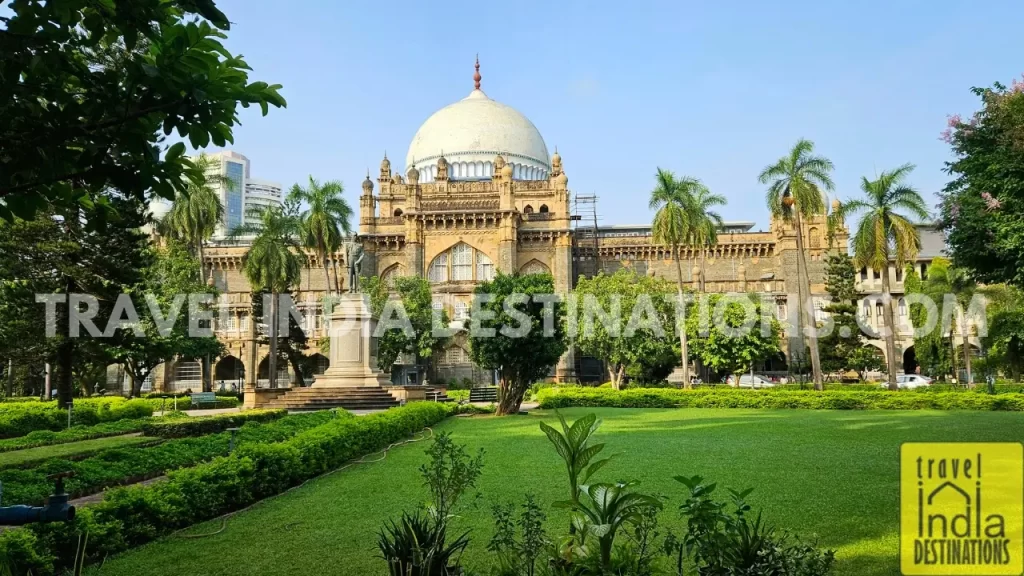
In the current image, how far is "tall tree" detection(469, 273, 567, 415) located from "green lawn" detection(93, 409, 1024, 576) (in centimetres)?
472

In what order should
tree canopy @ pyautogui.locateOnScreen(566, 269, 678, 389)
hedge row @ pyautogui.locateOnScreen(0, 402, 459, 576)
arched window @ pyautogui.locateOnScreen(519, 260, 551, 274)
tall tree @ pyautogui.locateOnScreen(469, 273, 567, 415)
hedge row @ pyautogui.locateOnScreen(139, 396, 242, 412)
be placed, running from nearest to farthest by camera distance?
1. hedge row @ pyautogui.locateOnScreen(0, 402, 459, 576)
2. tall tree @ pyautogui.locateOnScreen(469, 273, 567, 415)
3. hedge row @ pyautogui.locateOnScreen(139, 396, 242, 412)
4. tree canopy @ pyautogui.locateOnScreen(566, 269, 678, 389)
5. arched window @ pyautogui.locateOnScreen(519, 260, 551, 274)

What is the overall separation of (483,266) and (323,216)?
1373cm

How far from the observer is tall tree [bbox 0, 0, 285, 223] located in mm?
3570

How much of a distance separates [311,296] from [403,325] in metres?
16.6

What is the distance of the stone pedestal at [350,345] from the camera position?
88.7ft

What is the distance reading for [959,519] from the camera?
6.45 meters

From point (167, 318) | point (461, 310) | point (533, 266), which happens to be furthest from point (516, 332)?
point (533, 266)

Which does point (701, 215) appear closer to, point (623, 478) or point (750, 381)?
point (750, 381)

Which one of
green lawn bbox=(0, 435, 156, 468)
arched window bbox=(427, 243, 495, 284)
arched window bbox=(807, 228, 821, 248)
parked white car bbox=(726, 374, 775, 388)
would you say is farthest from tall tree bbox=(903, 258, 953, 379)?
green lawn bbox=(0, 435, 156, 468)

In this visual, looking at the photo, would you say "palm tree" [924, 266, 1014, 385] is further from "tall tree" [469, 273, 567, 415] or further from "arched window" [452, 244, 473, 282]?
"arched window" [452, 244, 473, 282]

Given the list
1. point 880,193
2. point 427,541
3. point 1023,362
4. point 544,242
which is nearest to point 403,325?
point 544,242

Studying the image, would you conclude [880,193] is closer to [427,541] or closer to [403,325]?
[403,325]

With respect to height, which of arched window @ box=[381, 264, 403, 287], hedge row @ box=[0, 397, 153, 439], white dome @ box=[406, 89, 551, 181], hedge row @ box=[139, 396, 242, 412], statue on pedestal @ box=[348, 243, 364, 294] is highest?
white dome @ box=[406, 89, 551, 181]

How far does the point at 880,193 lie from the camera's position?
102 ft
